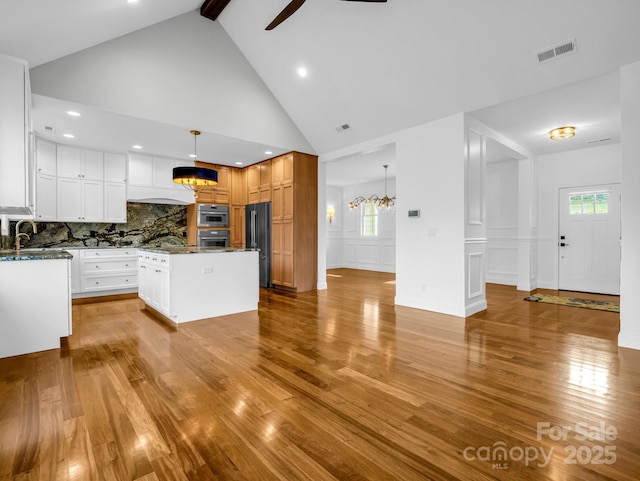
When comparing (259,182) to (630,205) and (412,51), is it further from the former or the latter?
(630,205)

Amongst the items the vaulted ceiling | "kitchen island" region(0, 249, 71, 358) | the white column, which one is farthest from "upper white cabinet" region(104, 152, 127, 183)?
the white column

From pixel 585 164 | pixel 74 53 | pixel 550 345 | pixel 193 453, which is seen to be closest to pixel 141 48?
pixel 74 53

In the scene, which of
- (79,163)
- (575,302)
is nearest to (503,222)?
(575,302)

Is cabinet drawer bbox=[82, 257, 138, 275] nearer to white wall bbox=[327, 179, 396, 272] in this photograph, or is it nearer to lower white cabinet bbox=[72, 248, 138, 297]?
lower white cabinet bbox=[72, 248, 138, 297]

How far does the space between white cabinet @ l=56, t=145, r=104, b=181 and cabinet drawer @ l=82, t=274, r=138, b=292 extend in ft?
6.34

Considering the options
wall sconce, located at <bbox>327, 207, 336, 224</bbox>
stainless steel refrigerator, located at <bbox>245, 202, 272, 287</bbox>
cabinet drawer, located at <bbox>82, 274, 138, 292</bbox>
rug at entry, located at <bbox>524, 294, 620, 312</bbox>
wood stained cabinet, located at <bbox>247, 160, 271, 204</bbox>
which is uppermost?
wood stained cabinet, located at <bbox>247, 160, 271, 204</bbox>

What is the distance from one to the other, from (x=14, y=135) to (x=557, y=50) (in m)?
5.62

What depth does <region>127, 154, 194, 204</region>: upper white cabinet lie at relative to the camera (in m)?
6.34

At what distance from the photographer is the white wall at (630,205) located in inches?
123

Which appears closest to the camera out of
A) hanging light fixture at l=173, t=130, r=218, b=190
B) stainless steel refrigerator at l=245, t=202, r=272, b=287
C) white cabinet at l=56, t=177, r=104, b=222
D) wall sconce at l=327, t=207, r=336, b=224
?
hanging light fixture at l=173, t=130, r=218, b=190

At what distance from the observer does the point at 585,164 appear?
620 centimetres

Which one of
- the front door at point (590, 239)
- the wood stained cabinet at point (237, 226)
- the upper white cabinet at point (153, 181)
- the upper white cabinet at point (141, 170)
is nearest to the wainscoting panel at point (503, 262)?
the front door at point (590, 239)

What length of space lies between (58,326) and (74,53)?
10.9 feet

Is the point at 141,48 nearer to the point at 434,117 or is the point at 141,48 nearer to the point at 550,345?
the point at 434,117
